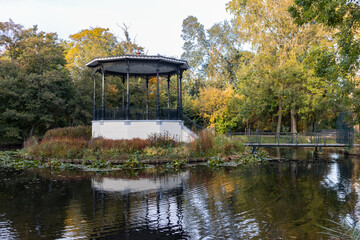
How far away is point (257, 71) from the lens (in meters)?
27.2

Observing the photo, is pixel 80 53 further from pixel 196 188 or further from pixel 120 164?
pixel 196 188

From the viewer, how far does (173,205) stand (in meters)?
7.21

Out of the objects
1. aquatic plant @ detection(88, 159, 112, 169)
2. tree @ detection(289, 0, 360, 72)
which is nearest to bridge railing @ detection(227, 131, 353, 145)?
aquatic plant @ detection(88, 159, 112, 169)

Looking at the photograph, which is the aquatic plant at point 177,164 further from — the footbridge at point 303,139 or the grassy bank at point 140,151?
the footbridge at point 303,139

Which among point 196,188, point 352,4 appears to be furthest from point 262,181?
point 352,4

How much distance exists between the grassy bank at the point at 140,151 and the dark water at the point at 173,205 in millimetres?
3089

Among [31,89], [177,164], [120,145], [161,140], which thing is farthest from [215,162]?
[31,89]

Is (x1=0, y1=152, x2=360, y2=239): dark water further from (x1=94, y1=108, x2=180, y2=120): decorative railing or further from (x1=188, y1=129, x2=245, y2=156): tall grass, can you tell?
(x1=94, y1=108, x2=180, y2=120): decorative railing

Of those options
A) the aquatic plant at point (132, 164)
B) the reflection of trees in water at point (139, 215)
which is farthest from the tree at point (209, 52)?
the reflection of trees in water at point (139, 215)

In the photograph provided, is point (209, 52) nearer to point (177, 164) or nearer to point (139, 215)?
point (177, 164)

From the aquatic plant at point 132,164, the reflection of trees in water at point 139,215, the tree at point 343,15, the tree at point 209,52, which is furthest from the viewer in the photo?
the tree at point 209,52

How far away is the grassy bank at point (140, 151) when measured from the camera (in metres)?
14.8

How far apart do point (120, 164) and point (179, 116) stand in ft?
20.6

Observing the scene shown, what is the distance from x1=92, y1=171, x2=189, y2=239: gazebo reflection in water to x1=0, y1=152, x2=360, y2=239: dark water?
0.02 metres
